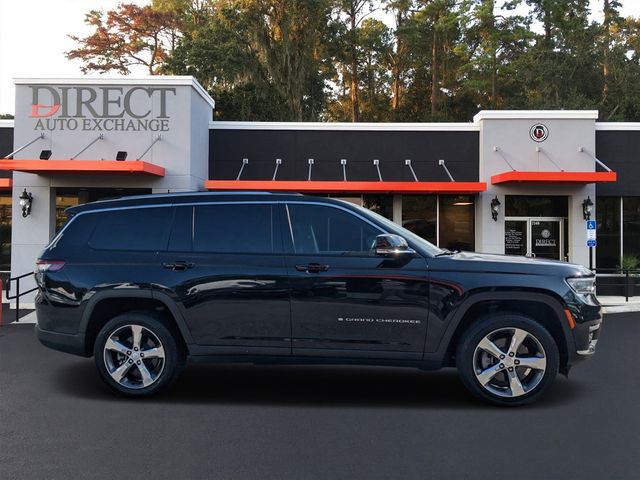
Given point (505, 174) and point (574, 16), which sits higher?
point (574, 16)

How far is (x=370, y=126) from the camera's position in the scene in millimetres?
18875

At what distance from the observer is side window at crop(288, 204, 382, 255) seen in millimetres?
5984

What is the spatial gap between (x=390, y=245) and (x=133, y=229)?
8.69 ft

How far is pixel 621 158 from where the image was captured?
1936 cm

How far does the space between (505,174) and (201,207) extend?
12973mm

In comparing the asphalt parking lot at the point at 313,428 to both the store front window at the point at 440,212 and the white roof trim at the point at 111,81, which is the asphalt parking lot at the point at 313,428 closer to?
the white roof trim at the point at 111,81

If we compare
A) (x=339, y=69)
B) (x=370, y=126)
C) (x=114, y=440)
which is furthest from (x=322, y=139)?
(x=339, y=69)

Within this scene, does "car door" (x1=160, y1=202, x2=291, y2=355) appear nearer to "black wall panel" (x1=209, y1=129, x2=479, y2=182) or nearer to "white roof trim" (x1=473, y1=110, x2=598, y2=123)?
"black wall panel" (x1=209, y1=129, x2=479, y2=182)

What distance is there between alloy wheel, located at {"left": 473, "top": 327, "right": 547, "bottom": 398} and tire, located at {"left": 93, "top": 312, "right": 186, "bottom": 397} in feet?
9.66

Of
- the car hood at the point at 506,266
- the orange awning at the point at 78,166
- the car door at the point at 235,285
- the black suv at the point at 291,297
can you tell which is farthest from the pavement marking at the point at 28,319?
the car hood at the point at 506,266

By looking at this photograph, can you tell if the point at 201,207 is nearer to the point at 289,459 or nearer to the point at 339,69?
the point at 289,459

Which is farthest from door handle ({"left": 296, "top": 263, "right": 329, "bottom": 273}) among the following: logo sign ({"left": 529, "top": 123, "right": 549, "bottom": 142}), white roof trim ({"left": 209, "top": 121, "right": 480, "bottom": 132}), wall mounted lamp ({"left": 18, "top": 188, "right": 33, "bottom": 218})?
logo sign ({"left": 529, "top": 123, "right": 549, "bottom": 142})

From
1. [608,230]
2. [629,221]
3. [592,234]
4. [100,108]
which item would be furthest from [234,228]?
[629,221]

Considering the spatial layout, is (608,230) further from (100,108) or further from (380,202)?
(100,108)
